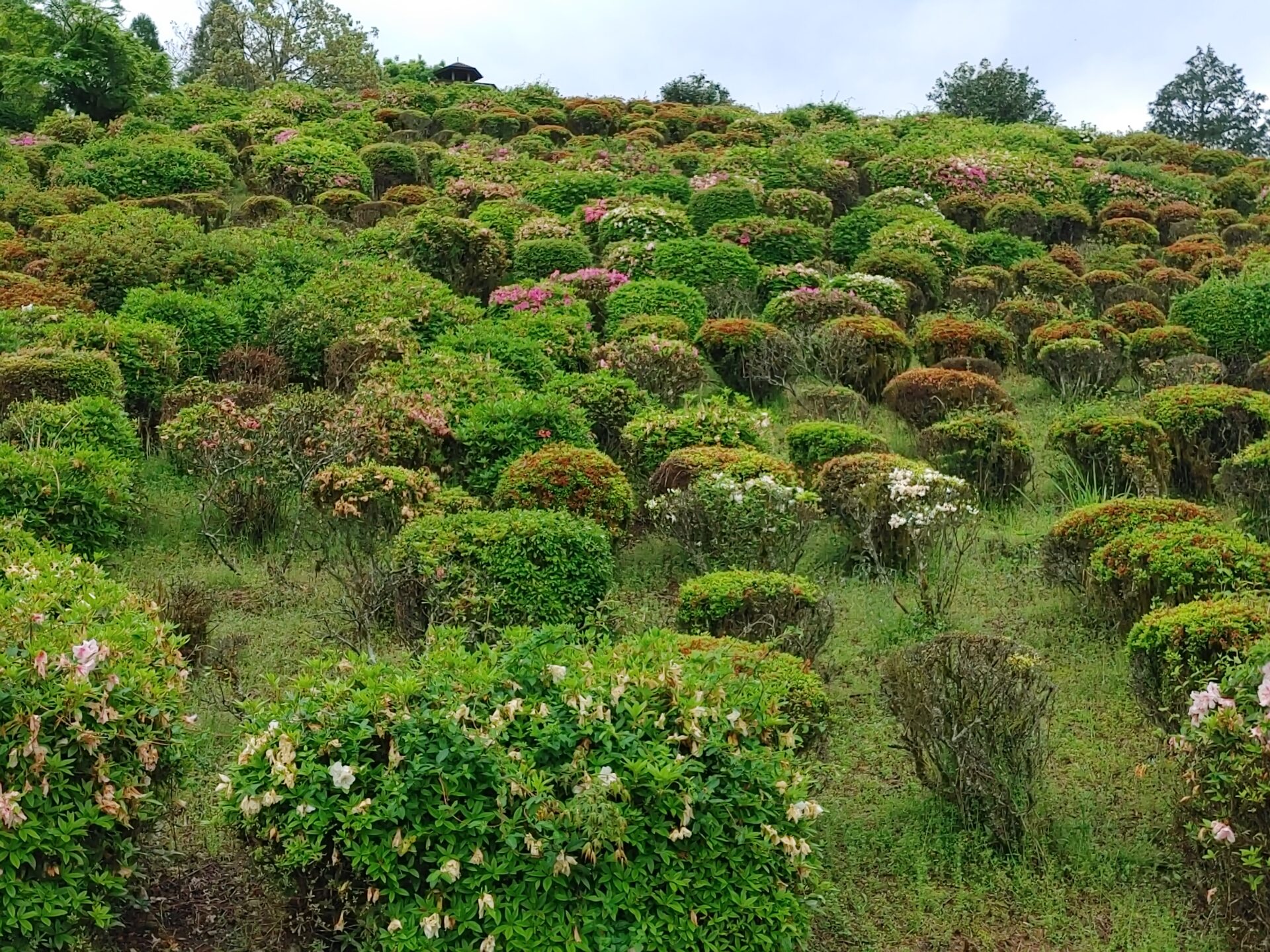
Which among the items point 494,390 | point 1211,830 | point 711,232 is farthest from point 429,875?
point 711,232

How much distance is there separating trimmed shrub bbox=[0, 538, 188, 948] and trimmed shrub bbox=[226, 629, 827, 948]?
0.38 m

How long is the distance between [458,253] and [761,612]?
9424mm

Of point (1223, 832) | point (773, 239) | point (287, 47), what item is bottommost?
point (1223, 832)

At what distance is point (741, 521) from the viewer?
23.7 feet

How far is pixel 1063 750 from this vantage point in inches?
219

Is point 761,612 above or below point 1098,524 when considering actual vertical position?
below

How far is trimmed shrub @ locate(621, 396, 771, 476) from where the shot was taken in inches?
346

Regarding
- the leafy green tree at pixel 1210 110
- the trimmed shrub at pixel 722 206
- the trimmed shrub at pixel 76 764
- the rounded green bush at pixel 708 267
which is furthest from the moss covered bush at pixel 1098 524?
the leafy green tree at pixel 1210 110

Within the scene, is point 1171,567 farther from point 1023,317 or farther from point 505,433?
point 1023,317

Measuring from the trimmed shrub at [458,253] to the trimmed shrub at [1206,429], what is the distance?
818 cm

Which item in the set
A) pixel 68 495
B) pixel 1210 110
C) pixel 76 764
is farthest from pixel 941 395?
pixel 1210 110

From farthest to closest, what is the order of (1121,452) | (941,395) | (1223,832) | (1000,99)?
(1000,99), (941,395), (1121,452), (1223,832)

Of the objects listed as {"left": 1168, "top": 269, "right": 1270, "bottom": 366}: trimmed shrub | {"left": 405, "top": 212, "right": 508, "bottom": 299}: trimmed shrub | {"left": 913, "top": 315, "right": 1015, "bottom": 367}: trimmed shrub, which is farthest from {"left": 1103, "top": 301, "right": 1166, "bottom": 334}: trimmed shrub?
{"left": 405, "top": 212, "right": 508, "bottom": 299}: trimmed shrub

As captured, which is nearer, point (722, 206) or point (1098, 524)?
point (1098, 524)
